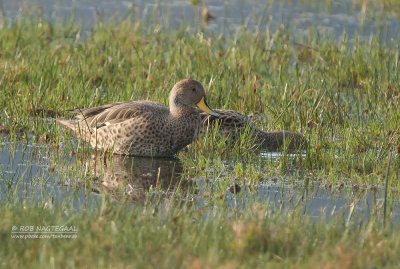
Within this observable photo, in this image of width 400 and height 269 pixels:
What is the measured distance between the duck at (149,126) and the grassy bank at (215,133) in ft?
0.74

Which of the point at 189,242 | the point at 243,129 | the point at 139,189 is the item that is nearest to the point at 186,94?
the point at 243,129

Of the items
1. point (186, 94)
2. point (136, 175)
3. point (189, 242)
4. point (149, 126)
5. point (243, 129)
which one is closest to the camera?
point (189, 242)

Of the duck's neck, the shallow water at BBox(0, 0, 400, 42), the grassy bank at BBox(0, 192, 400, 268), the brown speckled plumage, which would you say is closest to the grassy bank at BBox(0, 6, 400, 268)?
the grassy bank at BBox(0, 192, 400, 268)

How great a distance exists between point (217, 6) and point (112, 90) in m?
7.37

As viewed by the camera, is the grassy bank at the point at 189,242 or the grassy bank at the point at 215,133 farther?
the grassy bank at the point at 215,133

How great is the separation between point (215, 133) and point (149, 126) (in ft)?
2.17

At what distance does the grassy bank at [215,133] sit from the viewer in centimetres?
439

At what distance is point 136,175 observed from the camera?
680cm

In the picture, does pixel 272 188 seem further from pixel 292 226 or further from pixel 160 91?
pixel 160 91

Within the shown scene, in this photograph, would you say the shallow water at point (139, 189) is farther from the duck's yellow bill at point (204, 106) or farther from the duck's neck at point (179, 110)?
the duck's yellow bill at point (204, 106)

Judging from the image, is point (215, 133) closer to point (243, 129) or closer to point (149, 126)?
point (243, 129)

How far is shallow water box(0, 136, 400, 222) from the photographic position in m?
5.67

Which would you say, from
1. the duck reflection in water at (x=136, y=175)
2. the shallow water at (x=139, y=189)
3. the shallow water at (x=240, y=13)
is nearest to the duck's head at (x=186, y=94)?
the duck reflection in water at (x=136, y=175)

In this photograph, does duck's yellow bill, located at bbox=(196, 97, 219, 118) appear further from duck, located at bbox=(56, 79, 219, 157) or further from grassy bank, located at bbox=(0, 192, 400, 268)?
grassy bank, located at bbox=(0, 192, 400, 268)
